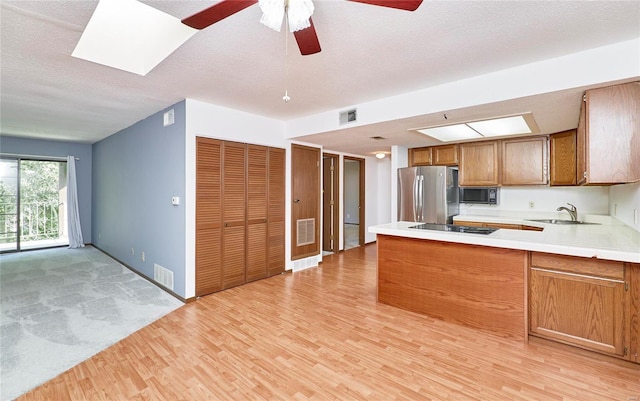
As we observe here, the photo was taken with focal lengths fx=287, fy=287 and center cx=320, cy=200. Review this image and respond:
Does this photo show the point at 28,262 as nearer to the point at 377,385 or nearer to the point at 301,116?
the point at 301,116

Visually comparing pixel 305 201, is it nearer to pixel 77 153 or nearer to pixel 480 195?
pixel 480 195

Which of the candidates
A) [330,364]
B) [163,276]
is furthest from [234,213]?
[330,364]

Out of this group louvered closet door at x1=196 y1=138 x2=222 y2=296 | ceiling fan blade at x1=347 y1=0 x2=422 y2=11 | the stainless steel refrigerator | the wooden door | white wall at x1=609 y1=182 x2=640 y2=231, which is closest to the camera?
ceiling fan blade at x1=347 y1=0 x2=422 y2=11

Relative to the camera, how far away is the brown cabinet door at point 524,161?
3.95 m

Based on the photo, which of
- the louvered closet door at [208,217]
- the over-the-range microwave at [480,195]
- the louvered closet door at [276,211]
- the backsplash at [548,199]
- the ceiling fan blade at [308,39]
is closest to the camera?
the ceiling fan blade at [308,39]

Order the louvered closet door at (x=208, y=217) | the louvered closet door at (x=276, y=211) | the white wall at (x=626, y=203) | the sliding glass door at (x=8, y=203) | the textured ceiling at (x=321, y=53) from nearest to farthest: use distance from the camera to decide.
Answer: the textured ceiling at (x=321, y=53), the white wall at (x=626, y=203), the louvered closet door at (x=208, y=217), the louvered closet door at (x=276, y=211), the sliding glass door at (x=8, y=203)

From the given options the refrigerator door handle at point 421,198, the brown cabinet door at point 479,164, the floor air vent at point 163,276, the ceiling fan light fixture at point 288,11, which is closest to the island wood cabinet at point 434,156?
the brown cabinet door at point 479,164

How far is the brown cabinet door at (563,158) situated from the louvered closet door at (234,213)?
4.15 m

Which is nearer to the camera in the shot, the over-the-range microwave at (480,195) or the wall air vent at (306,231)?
the over-the-range microwave at (480,195)

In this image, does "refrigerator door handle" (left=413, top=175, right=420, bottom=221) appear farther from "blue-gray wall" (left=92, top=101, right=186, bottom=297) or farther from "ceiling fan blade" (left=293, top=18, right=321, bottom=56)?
"ceiling fan blade" (left=293, top=18, right=321, bottom=56)

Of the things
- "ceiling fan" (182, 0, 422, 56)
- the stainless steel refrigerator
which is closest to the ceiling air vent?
the stainless steel refrigerator

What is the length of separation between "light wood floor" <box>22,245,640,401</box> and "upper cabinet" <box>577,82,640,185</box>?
1393 millimetres

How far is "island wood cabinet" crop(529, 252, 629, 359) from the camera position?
6.79 feet

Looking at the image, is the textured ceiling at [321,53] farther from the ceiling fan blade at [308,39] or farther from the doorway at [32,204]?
the doorway at [32,204]
